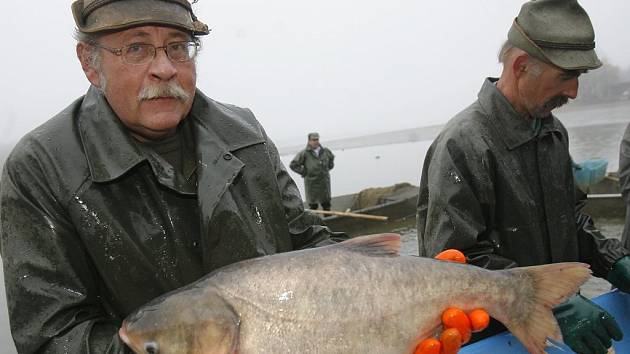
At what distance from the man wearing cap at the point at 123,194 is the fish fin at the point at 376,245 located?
62 centimetres

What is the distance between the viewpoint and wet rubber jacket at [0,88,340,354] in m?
2.29

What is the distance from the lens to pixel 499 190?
12.1ft

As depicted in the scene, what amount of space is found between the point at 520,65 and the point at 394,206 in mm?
12649

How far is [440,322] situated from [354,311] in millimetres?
466

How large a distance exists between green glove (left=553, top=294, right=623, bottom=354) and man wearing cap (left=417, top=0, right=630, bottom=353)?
3cm

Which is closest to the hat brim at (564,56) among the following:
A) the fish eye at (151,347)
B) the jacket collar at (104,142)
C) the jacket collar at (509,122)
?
the jacket collar at (509,122)

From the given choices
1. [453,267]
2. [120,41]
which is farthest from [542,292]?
[120,41]

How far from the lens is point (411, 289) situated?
2373 millimetres

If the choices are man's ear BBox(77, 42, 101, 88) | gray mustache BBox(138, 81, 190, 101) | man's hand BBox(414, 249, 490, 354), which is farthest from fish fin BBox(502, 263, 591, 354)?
man's ear BBox(77, 42, 101, 88)

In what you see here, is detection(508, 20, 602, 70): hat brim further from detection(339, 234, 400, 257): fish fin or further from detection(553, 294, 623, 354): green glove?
detection(339, 234, 400, 257): fish fin

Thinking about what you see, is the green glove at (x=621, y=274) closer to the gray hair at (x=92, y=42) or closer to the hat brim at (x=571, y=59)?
the hat brim at (x=571, y=59)

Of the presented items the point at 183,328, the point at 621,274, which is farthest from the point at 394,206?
the point at 183,328

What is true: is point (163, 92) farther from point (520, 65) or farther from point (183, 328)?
point (520, 65)

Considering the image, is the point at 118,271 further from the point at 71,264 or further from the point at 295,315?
the point at 295,315
